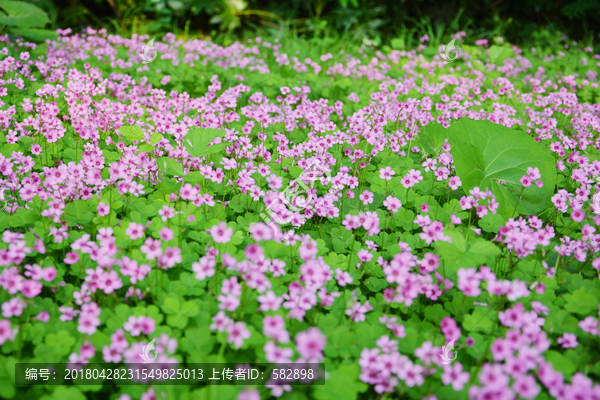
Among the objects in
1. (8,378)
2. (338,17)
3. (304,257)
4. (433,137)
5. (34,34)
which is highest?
(338,17)

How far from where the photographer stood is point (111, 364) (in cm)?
173

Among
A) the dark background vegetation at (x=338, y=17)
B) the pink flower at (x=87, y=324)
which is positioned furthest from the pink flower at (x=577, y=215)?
the dark background vegetation at (x=338, y=17)

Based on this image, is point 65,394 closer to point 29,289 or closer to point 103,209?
point 29,289

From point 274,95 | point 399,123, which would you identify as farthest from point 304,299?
point 274,95

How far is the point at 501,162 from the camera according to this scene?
313cm

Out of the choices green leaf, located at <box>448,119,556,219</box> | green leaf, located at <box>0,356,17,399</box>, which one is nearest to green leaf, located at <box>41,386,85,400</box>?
green leaf, located at <box>0,356,17,399</box>

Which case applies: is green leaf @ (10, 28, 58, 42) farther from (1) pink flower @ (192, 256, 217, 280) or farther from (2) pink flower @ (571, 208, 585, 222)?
(2) pink flower @ (571, 208, 585, 222)

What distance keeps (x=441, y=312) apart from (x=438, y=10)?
9.27m

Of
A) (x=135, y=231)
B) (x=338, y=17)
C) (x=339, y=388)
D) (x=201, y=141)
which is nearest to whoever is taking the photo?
(x=339, y=388)

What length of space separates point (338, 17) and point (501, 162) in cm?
683

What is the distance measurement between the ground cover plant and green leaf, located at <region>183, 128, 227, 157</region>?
0.02 metres

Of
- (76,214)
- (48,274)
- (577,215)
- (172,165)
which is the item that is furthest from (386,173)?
(48,274)

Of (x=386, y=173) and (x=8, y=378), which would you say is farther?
(x=386, y=173)

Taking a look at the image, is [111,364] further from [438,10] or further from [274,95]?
[438,10]
